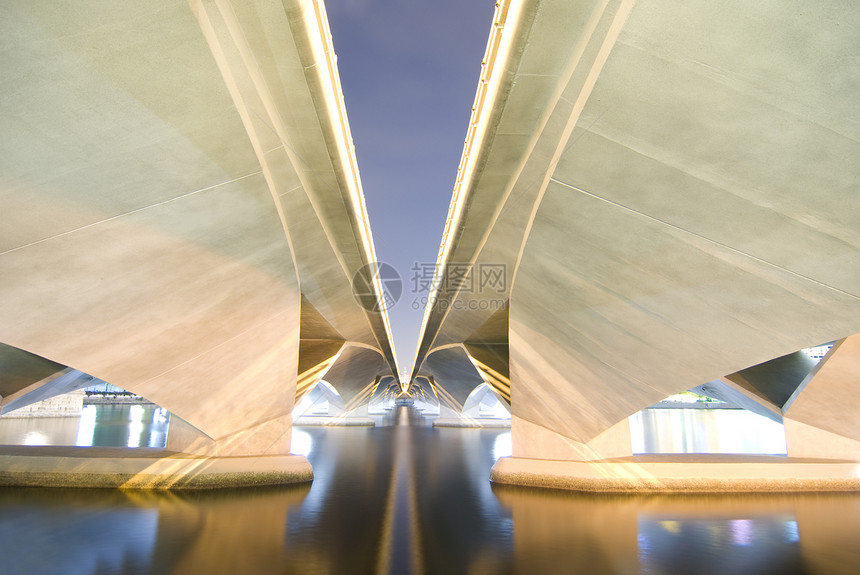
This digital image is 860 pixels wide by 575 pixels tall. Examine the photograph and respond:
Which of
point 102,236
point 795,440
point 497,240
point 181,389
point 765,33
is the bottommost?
point 795,440

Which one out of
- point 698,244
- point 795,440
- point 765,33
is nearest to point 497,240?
point 698,244

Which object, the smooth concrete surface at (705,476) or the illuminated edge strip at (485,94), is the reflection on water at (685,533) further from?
the illuminated edge strip at (485,94)

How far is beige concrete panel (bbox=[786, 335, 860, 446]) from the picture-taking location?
1731 centimetres

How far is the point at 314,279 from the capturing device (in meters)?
19.1

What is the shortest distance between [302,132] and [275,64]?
222cm

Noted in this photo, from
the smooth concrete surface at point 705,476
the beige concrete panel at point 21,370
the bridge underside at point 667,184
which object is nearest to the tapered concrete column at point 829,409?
the bridge underside at point 667,184

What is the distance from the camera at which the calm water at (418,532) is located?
9961 millimetres

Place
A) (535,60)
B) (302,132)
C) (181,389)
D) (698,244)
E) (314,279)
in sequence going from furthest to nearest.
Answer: (314,279) < (181,389) < (302,132) < (698,244) < (535,60)

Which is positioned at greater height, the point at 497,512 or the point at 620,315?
the point at 620,315

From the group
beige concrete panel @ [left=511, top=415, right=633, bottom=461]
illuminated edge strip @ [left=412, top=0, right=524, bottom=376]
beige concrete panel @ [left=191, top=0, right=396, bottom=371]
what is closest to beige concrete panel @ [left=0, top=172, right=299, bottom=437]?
beige concrete panel @ [left=191, top=0, right=396, bottom=371]

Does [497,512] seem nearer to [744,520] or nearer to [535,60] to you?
[744,520]

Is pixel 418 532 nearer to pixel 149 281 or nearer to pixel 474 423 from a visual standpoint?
pixel 149 281

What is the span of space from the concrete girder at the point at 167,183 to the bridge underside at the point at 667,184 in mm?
3777

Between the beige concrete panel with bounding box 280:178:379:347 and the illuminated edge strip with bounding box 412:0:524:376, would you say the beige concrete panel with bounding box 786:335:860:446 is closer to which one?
the illuminated edge strip with bounding box 412:0:524:376
